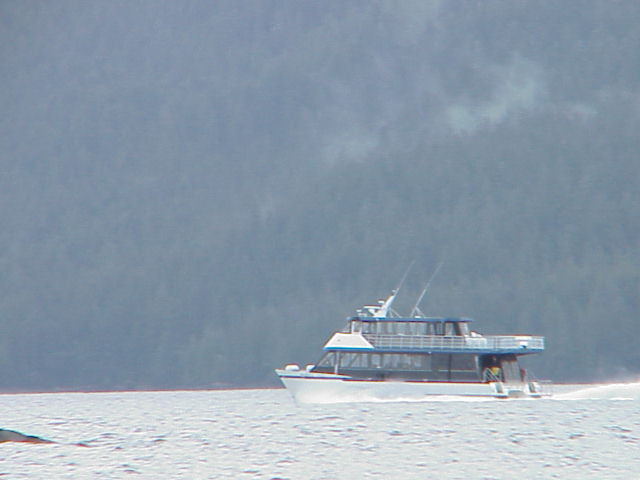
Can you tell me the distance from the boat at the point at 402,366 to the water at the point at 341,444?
145 cm

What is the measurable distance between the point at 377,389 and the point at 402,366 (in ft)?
6.58

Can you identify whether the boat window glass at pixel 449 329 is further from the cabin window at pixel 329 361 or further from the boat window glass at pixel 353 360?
the cabin window at pixel 329 361

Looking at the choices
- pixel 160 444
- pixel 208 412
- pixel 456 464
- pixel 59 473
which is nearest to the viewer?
pixel 59 473

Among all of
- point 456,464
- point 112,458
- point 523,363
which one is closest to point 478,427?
point 456,464

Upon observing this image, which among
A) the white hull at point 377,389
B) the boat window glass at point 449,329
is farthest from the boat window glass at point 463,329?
the white hull at point 377,389

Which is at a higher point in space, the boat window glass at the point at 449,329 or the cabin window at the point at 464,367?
the boat window glass at the point at 449,329

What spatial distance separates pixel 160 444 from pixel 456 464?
1424 centimetres

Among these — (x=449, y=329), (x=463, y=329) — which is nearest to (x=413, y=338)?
(x=449, y=329)

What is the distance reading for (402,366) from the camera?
6266cm

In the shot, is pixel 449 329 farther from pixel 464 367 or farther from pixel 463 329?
pixel 464 367

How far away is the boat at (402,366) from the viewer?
62188mm

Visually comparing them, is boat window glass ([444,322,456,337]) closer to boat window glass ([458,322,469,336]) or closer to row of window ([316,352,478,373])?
boat window glass ([458,322,469,336])

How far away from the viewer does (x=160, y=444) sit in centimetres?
4641

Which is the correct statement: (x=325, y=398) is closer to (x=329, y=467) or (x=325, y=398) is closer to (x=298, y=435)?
(x=298, y=435)
